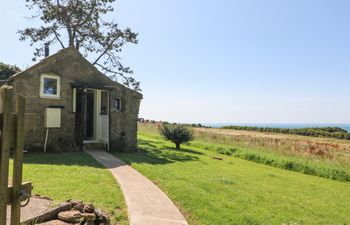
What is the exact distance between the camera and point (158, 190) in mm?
7770

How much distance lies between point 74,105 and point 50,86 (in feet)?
4.83

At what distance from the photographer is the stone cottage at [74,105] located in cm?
1370

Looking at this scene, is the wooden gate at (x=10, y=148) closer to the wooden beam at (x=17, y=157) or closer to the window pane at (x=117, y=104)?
the wooden beam at (x=17, y=157)

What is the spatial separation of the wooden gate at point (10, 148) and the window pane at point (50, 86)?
12.2 meters

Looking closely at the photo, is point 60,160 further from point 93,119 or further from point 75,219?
point 75,219

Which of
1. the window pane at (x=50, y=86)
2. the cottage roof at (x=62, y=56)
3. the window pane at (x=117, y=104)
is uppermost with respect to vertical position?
the cottage roof at (x=62, y=56)

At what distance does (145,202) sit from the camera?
6617 millimetres

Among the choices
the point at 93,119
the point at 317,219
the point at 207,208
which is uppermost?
the point at 93,119

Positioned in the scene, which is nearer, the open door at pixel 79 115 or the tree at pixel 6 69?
the open door at pixel 79 115

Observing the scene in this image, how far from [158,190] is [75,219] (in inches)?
132

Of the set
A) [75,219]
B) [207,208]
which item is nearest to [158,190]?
[207,208]

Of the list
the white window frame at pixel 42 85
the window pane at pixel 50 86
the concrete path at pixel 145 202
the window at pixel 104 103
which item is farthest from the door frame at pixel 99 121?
the concrete path at pixel 145 202

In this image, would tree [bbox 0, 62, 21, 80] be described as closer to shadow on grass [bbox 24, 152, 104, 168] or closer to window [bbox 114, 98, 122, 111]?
window [bbox 114, 98, 122, 111]

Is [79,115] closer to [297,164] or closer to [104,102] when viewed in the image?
[104,102]
